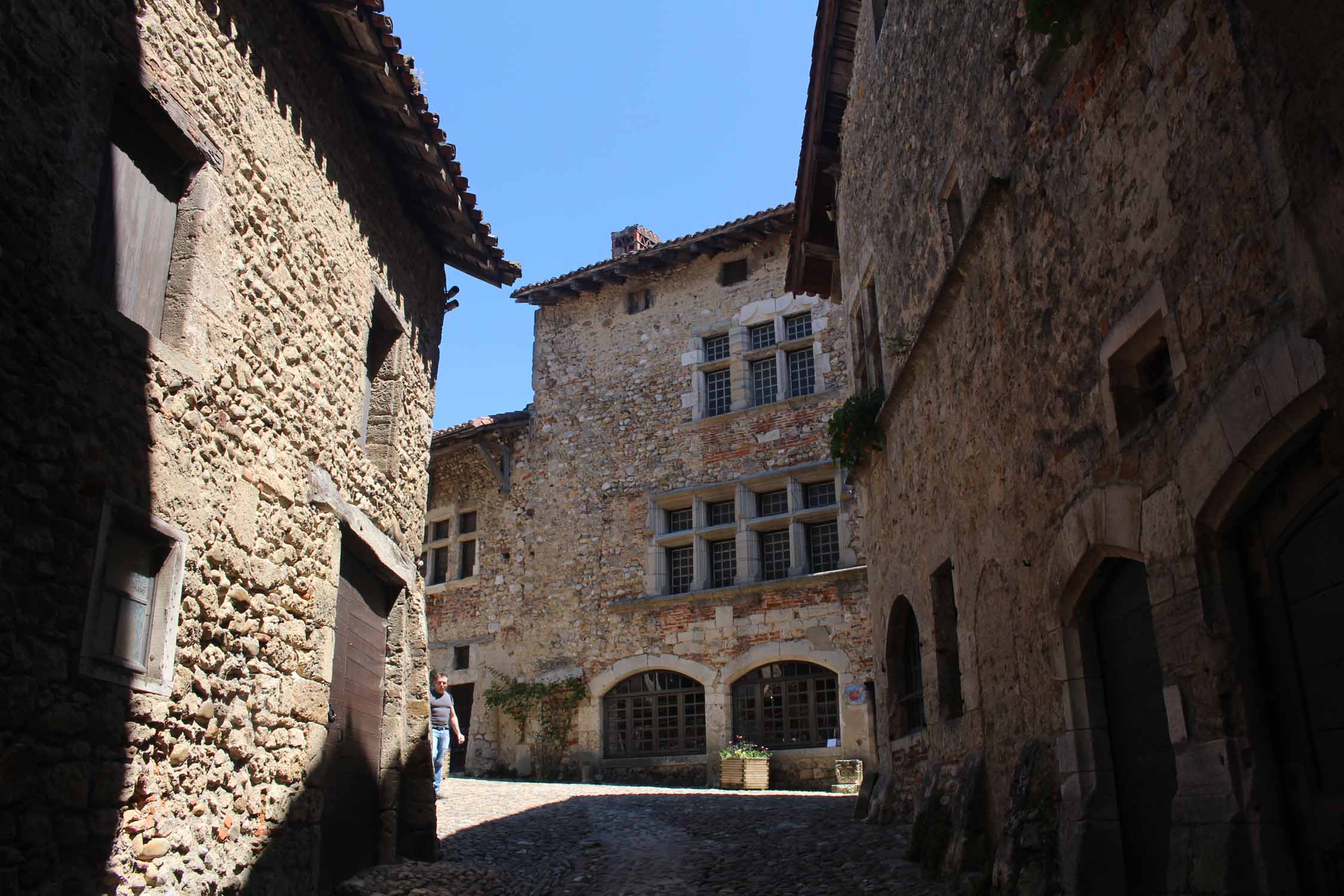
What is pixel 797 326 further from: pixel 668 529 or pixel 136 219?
pixel 136 219

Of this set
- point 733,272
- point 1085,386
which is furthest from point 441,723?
point 733,272

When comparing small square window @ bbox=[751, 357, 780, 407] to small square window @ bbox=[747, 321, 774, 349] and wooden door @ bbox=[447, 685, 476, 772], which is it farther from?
wooden door @ bbox=[447, 685, 476, 772]

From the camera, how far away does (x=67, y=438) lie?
4207 mm

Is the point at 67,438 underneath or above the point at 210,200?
underneath

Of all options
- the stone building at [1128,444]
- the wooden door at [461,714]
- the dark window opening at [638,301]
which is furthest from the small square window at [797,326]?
the stone building at [1128,444]

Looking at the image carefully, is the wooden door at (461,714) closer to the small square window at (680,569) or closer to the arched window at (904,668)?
the small square window at (680,569)

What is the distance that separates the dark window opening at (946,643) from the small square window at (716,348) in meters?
10.4

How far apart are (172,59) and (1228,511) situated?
508cm

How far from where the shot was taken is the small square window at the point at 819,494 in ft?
52.2

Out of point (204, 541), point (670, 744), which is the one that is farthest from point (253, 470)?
point (670, 744)

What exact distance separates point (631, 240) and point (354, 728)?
47.8ft

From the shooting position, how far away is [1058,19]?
4570 millimetres

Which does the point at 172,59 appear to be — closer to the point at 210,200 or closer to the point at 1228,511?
the point at 210,200

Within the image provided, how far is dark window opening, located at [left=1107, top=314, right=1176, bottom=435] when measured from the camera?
429 centimetres
